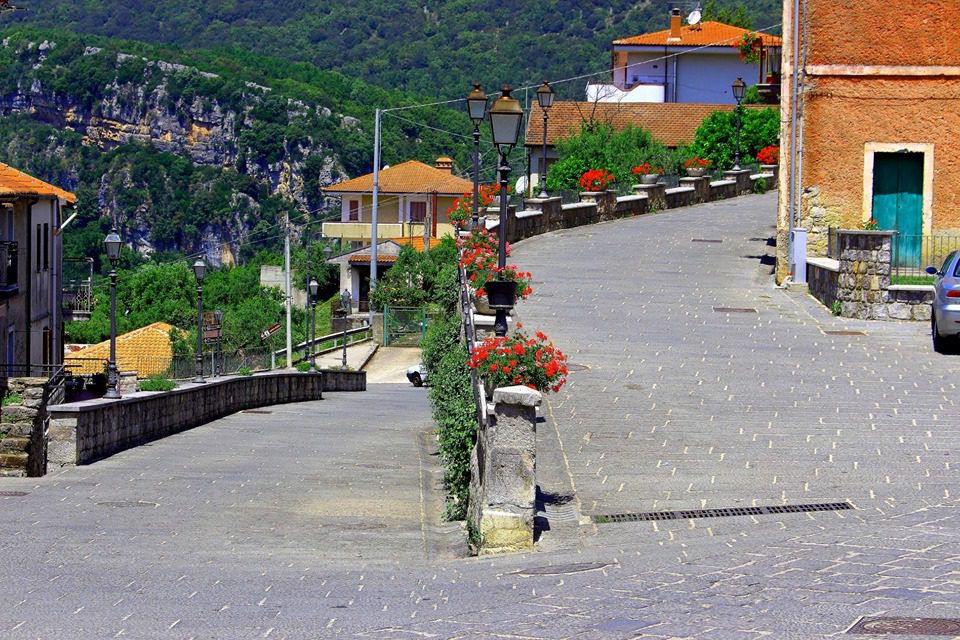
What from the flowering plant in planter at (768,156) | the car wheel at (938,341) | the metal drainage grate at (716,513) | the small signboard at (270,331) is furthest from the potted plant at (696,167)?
the metal drainage grate at (716,513)

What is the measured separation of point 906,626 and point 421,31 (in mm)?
145679

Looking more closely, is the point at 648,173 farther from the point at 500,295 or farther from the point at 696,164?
the point at 500,295

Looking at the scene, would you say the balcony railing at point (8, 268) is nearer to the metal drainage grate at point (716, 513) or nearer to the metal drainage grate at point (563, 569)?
the metal drainage grate at point (716, 513)

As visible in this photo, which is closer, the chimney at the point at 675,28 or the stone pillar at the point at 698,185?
the stone pillar at the point at 698,185

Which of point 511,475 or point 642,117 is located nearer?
point 511,475

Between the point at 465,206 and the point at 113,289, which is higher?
the point at 465,206

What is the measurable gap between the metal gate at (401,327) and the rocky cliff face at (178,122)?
6449cm

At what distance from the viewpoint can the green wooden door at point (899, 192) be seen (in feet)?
90.7

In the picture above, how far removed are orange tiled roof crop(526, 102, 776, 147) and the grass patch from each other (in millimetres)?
48909

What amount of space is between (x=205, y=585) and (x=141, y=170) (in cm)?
12203

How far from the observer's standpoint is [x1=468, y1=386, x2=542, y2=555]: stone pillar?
11180 millimetres

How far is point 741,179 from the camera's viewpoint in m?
48.0

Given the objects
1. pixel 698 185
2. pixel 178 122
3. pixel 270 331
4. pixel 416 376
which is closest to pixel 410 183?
pixel 270 331

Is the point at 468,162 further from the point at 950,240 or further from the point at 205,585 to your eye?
the point at 205,585
